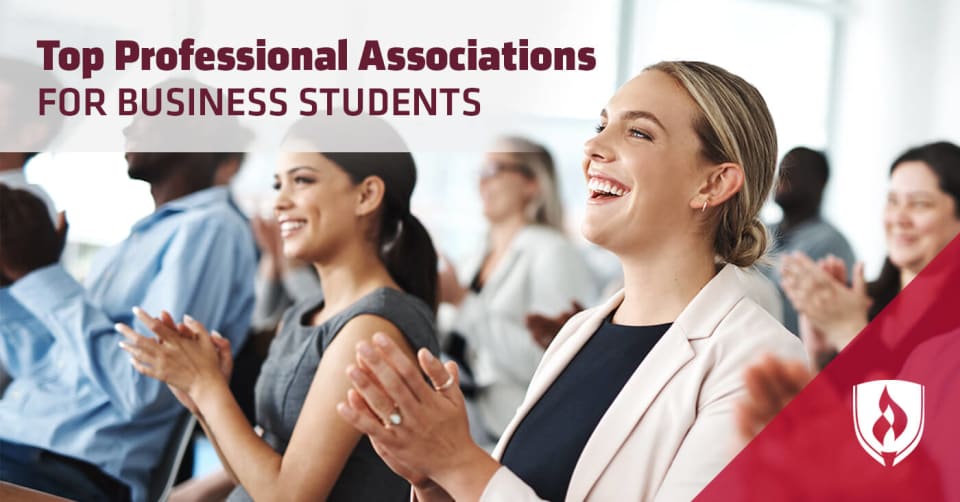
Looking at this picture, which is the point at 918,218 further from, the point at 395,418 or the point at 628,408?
the point at 395,418

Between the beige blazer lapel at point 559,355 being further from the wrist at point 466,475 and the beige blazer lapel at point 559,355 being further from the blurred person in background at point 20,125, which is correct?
the blurred person in background at point 20,125

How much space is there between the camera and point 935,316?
113 cm

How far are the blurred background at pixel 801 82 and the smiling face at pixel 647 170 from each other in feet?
12.2

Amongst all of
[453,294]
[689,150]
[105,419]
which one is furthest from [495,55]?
[453,294]

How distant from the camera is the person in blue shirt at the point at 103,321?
1.89 m

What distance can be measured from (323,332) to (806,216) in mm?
1953

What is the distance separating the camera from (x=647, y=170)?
1198mm

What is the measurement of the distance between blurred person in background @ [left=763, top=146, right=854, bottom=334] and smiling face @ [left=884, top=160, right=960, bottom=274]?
0.73m

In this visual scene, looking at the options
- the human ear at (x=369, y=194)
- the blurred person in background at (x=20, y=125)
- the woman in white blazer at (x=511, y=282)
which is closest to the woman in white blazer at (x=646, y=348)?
the human ear at (x=369, y=194)

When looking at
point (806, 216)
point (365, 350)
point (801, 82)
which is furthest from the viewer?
point (801, 82)

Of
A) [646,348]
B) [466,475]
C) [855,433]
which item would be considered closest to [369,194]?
[646,348]

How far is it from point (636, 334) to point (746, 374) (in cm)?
20

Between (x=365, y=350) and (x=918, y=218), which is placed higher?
(x=365, y=350)

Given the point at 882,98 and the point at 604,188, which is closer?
the point at 604,188
